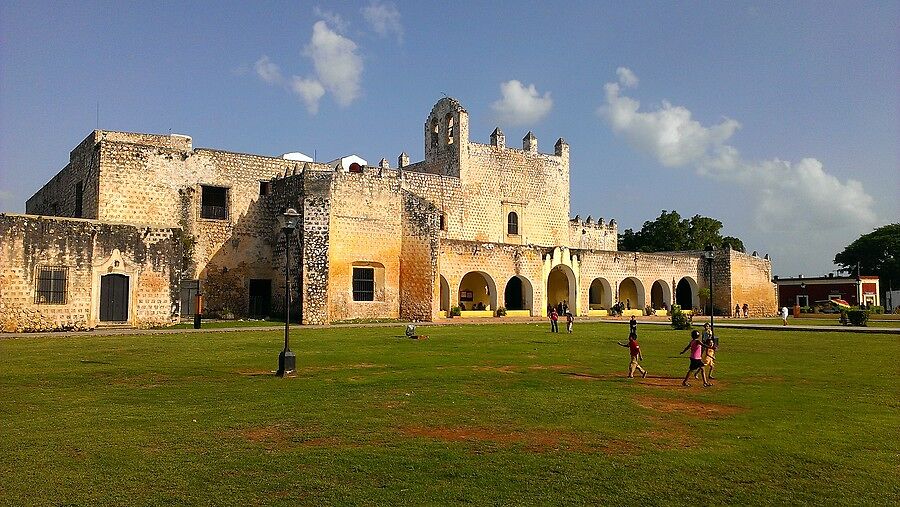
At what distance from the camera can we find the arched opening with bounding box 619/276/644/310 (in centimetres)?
4369

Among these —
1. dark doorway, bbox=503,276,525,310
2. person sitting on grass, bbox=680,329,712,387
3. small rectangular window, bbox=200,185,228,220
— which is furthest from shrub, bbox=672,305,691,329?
small rectangular window, bbox=200,185,228,220

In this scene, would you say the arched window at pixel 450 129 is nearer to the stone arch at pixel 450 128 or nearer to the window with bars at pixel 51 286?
the stone arch at pixel 450 128

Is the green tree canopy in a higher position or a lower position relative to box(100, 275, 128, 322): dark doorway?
higher

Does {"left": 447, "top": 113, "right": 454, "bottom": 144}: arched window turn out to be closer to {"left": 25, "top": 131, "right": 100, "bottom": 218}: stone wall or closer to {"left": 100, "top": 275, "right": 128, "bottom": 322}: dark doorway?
{"left": 25, "top": 131, "right": 100, "bottom": 218}: stone wall

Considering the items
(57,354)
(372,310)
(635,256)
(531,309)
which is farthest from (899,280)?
(57,354)

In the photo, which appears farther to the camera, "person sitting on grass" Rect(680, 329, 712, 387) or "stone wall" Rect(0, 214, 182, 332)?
"stone wall" Rect(0, 214, 182, 332)

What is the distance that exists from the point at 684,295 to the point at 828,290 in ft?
54.7

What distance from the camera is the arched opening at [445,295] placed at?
3428 cm

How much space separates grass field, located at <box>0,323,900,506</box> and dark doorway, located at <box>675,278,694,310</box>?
34041mm

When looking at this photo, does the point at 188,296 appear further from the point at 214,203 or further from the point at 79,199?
the point at 79,199

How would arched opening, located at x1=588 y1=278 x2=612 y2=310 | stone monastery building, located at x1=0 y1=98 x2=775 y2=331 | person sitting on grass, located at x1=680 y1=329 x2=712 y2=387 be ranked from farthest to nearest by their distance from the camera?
arched opening, located at x1=588 y1=278 x2=612 y2=310
stone monastery building, located at x1=0 y1=98 x2=775 y2=331
person sitting on grass, located at x1=680 y1=329 x2=712 y2=387

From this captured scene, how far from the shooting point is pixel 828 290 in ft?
189

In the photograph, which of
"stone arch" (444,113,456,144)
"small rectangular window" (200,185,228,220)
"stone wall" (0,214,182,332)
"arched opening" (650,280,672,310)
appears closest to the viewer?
"stone wall" (0,214,182,332)

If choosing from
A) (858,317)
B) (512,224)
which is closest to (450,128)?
(512,224)
